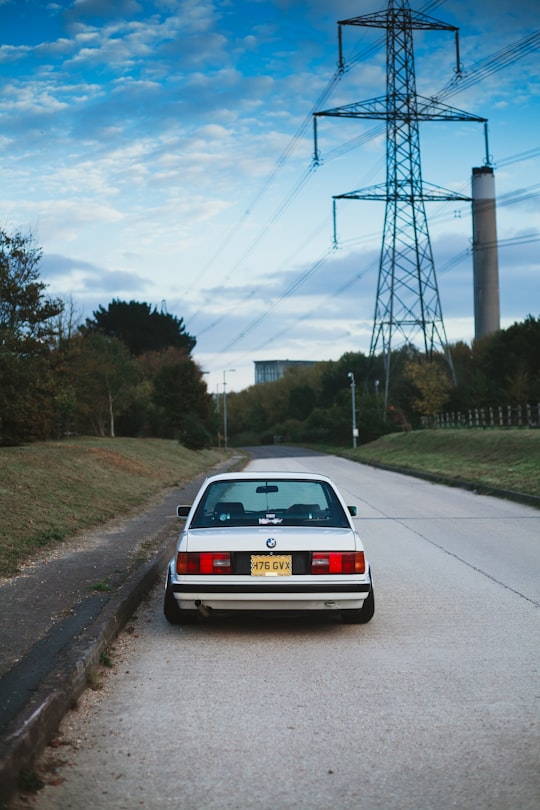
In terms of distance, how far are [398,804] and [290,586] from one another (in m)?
3.22

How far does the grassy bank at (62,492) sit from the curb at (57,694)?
8.37 ft

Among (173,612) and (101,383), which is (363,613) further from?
(101,383)

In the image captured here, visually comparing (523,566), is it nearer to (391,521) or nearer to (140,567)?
(140,567)

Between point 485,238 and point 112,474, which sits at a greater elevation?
point 485,238

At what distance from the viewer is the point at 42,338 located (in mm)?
28375

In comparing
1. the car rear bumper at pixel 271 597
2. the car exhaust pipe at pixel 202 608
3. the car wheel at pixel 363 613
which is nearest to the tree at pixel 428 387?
the car wheel at pixel 363 613

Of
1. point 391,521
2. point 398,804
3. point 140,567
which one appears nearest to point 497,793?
point 398,804

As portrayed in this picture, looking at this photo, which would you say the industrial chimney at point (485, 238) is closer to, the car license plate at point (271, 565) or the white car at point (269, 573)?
the white car at point (269, 573)

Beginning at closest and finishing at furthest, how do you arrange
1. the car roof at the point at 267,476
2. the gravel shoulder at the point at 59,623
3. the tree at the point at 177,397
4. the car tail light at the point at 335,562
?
the gravel shoulder at the point at 59,623
the car tail light at the point at 335,562
the car roof at the point at 267,476
the tree at the point at 177,397

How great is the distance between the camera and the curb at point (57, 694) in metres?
4.13

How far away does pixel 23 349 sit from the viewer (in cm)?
2609

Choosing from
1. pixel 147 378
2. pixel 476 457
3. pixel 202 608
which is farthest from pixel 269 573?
pixel 147 378

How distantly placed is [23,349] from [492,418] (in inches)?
1241

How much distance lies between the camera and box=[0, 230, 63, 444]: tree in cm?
2489
